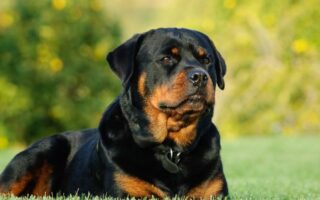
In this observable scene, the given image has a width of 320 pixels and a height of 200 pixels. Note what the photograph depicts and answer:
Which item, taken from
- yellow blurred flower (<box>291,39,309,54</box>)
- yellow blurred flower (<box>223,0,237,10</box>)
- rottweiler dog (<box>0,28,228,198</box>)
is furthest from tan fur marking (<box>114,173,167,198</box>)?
yellow blurred flower (<box>223,0,237,10</box>)

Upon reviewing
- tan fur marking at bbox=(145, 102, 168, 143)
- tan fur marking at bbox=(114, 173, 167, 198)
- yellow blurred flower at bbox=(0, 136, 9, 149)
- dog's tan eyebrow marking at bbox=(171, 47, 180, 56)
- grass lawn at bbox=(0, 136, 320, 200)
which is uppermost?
dog's tan eyebrow marking at bbox=(171, 47, 180, 56)

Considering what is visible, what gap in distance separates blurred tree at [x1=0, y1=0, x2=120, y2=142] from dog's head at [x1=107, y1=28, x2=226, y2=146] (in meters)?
13.0

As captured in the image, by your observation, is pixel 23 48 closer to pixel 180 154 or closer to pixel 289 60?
pixel 289 60

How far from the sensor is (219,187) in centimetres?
507

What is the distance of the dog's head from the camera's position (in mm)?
4906

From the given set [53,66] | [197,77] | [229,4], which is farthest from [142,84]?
[229,4]

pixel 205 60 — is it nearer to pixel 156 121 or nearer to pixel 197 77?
pixel 197 77

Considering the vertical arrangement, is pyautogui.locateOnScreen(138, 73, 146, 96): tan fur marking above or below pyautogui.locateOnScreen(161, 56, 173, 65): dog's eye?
below

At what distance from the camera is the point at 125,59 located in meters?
5.20

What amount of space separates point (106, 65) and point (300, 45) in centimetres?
584

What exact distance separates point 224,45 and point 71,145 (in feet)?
57.6

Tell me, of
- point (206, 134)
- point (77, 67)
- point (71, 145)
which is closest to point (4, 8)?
point (77, 67)

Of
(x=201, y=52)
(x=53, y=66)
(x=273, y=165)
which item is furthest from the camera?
(x=53, y=66)

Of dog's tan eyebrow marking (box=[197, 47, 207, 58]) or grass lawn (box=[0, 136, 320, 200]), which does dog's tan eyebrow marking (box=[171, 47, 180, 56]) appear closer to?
dog's tan eyebrow marking (box=[197, 47, 207, 58])
